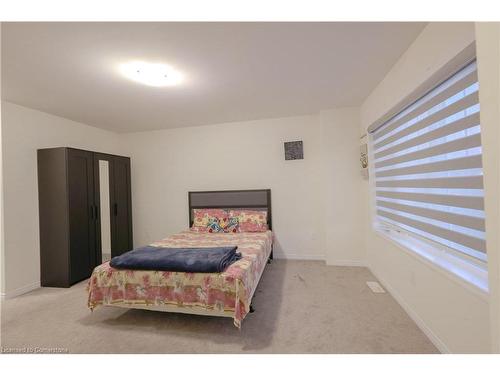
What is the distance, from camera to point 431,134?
1.74m

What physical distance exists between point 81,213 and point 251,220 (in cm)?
244

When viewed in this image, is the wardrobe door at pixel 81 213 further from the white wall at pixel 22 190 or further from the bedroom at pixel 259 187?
the white wall at pixel 22 190

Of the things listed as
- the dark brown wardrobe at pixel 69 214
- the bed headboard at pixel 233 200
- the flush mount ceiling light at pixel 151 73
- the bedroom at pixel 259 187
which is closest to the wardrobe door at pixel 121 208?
the bedroom at pixel 259 187

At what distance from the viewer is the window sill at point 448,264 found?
1296mm

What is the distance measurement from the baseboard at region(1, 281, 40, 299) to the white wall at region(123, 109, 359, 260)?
1585 mm

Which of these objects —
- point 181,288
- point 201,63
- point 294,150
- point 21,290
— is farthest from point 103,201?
point 294,150

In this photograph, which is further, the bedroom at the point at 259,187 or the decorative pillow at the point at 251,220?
the decorative pillow at the point at 251,220

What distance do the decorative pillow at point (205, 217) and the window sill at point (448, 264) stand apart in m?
2.41

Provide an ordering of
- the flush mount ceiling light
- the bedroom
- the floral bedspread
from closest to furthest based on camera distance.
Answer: the bedroom, the floral bedspread, the flush mount ceiling light

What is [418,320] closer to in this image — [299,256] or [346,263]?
[346,263]

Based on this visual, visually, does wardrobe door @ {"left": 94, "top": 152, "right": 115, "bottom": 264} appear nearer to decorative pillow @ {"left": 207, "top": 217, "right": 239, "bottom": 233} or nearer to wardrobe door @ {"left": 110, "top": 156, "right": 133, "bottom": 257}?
wardrobe door @ {"left": 110, "top": 156, "right": 133, "bottom": 257}

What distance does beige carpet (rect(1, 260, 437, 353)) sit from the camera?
1703 millimetres

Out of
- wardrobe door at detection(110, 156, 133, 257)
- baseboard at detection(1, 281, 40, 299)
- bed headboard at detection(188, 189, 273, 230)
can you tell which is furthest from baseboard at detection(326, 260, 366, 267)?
baseboard at detection(1, 281, 40, 299)
